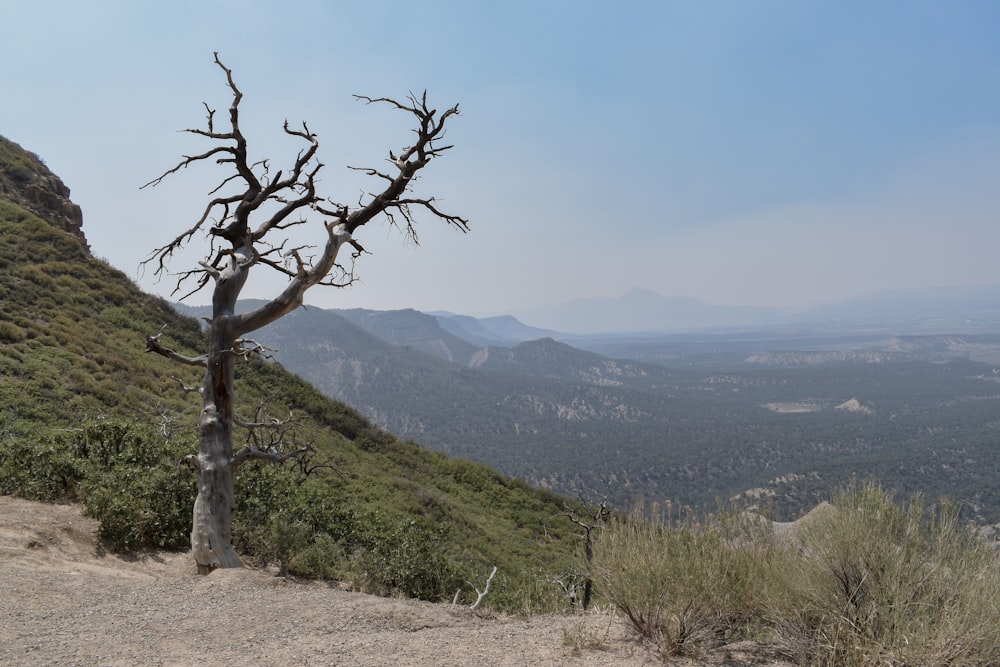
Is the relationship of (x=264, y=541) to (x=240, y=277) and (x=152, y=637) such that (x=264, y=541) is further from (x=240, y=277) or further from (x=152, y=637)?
(x=240, y=277)

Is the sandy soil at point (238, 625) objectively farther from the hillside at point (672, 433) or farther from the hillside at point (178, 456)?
the hillside at point (672, 433)

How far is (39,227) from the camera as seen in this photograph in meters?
25.2

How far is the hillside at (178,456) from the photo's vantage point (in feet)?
22.9

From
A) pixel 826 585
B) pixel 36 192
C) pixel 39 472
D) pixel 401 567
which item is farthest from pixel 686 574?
pixel 36 192

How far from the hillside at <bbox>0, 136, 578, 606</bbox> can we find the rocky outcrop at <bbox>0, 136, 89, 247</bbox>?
0.48 meters

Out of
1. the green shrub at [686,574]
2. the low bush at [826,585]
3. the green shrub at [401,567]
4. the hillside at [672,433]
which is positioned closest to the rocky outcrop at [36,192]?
the hillside at [672,433]

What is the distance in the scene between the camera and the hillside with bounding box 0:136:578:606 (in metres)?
6.97

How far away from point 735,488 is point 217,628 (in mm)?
107042

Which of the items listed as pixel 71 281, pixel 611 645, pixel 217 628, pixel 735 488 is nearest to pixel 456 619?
pixel 611 645

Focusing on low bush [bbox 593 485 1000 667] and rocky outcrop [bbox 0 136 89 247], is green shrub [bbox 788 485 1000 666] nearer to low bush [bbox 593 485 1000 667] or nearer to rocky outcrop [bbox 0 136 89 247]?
low bush [bbox 593 485 1000 667]

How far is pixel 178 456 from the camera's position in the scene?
25.3 feet

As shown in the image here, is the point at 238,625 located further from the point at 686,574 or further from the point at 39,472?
the point at 39,472

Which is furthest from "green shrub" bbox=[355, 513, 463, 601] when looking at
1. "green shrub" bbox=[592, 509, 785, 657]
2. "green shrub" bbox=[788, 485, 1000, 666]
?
"green shrub" bbox=[788, 485, 1000, 666]

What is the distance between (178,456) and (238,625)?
4.20 m
